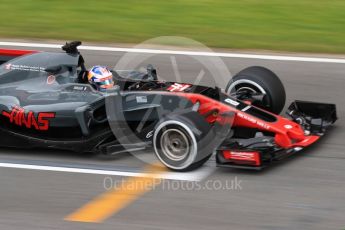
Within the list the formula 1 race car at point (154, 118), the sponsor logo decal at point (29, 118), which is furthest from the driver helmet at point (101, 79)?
the sponsor logo decal at point (29, 118)

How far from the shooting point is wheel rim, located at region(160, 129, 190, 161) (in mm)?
7777

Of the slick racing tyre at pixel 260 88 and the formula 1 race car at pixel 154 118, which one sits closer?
the formula 1 race car at pixel 154 118

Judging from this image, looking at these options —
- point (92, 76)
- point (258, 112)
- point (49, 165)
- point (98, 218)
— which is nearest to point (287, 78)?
point (258, 112)

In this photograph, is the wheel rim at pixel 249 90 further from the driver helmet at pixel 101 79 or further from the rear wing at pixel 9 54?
the rear wing at pixel 9 54

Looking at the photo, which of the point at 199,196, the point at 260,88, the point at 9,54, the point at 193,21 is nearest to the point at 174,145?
the point at 199,196

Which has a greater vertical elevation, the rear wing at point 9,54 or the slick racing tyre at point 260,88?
the rear wing at point 9,54

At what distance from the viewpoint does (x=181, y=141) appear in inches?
Answer: 307

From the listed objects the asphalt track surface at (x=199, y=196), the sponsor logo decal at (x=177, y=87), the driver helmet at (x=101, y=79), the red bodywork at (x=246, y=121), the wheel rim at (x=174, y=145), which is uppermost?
the driver helmet at (x=101, y=79)

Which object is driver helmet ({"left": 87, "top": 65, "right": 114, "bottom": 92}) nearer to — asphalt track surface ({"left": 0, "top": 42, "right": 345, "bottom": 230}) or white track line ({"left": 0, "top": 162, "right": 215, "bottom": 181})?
asphalt track surface ({"left": 0, "top": 42, "right": 345, "bottom": 230})

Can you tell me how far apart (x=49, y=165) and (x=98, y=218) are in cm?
159

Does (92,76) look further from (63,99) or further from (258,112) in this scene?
(258,112)

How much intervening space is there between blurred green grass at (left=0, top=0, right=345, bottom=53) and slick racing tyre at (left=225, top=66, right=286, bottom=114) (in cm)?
363

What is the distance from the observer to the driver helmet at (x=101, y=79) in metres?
8.61

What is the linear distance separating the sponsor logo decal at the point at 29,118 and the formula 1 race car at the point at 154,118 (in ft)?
0.04
